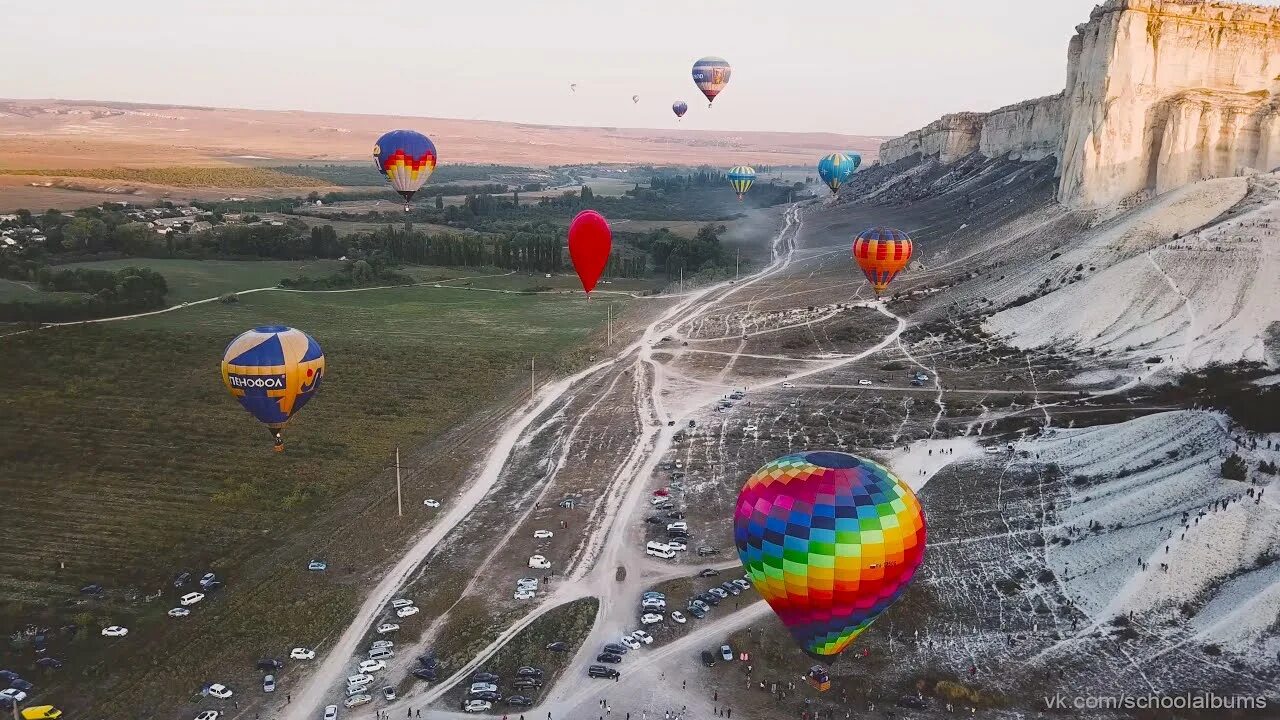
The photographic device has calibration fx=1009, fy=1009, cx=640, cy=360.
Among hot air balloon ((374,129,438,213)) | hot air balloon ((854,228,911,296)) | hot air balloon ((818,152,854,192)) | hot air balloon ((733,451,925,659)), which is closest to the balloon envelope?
A: hot air balloon ((374,129,438,213))

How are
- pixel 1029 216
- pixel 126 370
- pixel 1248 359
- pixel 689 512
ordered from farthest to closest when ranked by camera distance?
1. pixel 1029 216
2. pixel 126 370
3. pixel 1248 359
4. pixel 689 512

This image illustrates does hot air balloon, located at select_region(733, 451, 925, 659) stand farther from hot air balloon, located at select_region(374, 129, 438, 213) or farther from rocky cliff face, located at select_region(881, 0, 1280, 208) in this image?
rocky cliff face, located at select_region(881, 0, 1280, 208)

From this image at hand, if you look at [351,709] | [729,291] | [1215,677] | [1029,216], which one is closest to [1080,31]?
[1029,216]

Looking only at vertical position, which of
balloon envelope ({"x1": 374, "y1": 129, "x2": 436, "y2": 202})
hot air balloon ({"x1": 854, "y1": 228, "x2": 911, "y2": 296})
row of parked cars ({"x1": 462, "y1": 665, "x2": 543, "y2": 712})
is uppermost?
balloon envelope ({"x1": 374, "y1": 129, "x2": 436, "y2": 202})

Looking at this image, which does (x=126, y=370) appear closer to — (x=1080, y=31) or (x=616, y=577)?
(x=616, y=577)

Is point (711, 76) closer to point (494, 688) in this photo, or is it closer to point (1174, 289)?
point (1174, 289)

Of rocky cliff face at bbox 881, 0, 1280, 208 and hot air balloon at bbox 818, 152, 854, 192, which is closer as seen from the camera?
rocky cliff face at bbox 881, 0, 1280, 208

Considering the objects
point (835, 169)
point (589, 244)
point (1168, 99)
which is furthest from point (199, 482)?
point (835, 169)
